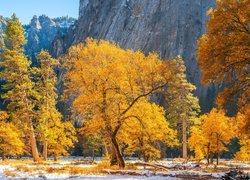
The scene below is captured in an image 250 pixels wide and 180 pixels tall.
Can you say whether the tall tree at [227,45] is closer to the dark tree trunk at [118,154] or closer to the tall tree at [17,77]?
the dark tree trunk at [118,154]

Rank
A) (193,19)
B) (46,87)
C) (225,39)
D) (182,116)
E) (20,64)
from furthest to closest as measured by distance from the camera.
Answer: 1. (193,19)
2. (182,116)
3. (46,87)
4. (20,64)
5. (225,39)

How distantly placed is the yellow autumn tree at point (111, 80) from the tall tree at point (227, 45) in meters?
5.75

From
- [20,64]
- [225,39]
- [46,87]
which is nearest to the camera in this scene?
[225,39]

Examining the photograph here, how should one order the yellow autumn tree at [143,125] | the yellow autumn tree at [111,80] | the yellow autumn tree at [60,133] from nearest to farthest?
the yellow autumn tree at [111,80] → the yellow autumn tree at [143,125] → the yellow autumn tree at [60,133]

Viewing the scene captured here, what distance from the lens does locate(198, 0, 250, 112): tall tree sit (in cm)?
1622

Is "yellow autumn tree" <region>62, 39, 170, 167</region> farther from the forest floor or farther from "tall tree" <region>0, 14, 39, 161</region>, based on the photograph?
"tall tree" <region>0, 14, 39, 161</region>

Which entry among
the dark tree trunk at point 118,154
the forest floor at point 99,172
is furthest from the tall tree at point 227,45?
the dark tree trunk at point 118,154

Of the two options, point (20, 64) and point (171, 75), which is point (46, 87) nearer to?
point (20, 64)

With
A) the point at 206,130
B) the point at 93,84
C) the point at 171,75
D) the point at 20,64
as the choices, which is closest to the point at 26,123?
the point at 20,64

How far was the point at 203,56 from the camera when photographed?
17297mm

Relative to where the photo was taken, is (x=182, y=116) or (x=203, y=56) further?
(x=182, y=116)

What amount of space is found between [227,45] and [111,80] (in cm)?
939

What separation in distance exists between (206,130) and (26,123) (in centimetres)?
2131

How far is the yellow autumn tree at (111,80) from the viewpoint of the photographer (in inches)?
914
